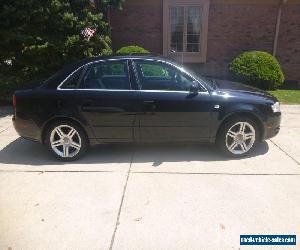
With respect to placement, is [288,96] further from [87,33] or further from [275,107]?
[87,33]

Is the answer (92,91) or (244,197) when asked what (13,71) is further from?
(244,197)

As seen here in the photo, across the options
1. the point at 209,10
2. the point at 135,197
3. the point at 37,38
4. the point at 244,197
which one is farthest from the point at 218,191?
the point at 209,10

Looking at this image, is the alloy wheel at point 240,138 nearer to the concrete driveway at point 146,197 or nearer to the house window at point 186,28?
the concrete driveway at point 146,197

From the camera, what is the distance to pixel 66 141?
4.83 metres

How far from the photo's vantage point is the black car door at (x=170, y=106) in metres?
4.68

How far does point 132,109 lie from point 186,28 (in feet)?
25.1

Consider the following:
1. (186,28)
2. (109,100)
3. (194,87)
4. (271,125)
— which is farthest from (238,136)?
(186,28)

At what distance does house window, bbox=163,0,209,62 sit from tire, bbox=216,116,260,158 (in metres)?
6.72

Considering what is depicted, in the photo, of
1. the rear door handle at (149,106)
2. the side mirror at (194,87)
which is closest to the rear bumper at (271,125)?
the side mirror at (194,87)

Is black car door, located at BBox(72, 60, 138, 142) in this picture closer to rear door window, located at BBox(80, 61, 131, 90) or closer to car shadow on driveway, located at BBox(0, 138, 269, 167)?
rear door window, located at BBox(80, 61, 131, 90)

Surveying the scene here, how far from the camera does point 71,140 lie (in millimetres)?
4828

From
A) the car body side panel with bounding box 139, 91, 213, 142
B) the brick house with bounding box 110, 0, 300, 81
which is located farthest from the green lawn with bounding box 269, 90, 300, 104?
the car body side panel with bounding box 139, 91, 213, 142

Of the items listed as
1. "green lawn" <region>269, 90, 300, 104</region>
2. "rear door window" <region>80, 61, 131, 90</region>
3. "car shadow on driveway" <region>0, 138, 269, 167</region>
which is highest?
"rear door window" <region>80, 61, 131, 90</region>

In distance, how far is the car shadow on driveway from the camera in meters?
4.88
